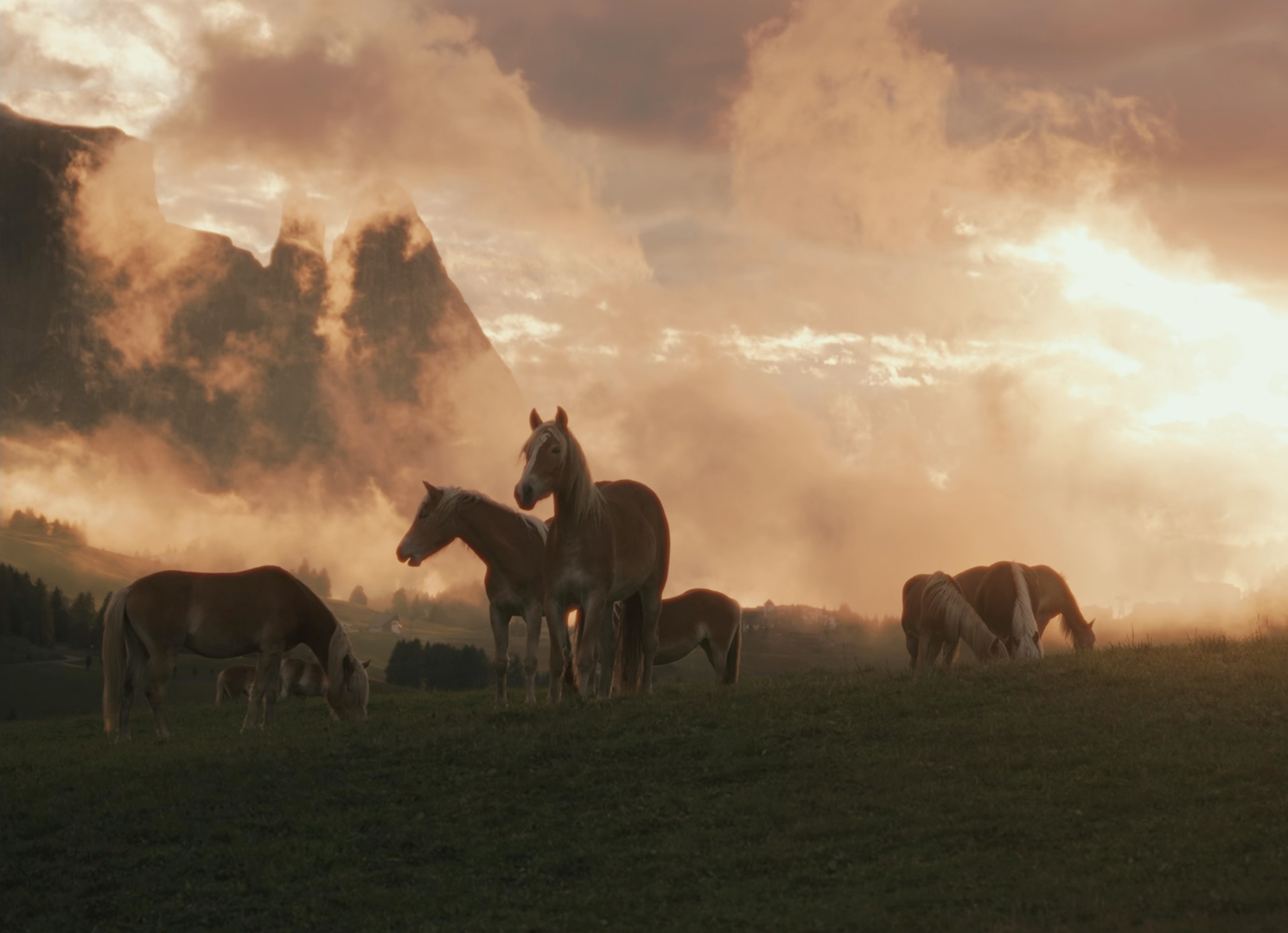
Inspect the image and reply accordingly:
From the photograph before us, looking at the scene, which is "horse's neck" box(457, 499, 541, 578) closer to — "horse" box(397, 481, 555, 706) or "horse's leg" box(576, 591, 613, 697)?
"horse" box(397, 481, 555, 706)

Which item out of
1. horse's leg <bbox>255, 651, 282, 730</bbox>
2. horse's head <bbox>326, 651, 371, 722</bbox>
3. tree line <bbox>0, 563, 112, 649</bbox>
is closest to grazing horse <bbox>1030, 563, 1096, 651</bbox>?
horse's head <bbox>326, 651, 371, 722</bbox>

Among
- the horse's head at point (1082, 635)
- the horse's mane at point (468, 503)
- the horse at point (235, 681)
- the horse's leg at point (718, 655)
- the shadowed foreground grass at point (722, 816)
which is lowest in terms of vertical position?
the shadowed foreground grass at point (722, 816)

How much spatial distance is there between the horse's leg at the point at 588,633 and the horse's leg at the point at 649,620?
1814mm

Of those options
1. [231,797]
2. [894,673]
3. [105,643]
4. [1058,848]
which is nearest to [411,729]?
[231,797]

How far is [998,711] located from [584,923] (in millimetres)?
7463

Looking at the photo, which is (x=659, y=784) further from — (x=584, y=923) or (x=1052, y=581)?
(x=1052, y=581)

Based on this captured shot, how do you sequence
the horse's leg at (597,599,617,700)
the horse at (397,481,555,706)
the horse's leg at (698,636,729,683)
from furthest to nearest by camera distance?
the horse's leg at (698,636,729,683), the horse at (397,481,555,706), the horse's leg at (597,599,617,700)

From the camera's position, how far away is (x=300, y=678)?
111ft

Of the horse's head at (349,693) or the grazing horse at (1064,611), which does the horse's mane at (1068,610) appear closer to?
the grazing horse at (1064,611)

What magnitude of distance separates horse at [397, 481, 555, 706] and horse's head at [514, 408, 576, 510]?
2.44 meters

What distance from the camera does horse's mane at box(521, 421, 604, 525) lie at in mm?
18672

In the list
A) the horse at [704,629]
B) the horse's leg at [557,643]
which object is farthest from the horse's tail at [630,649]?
the horse at [704,629]

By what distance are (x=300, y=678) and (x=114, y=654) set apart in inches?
487

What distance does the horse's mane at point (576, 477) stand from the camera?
61.3ft
